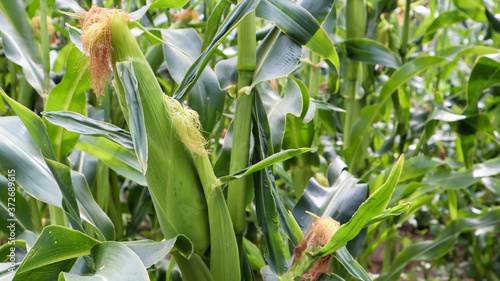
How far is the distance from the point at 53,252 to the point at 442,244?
1020 millimetres

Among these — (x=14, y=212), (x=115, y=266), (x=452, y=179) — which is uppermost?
(x=115, y=266)

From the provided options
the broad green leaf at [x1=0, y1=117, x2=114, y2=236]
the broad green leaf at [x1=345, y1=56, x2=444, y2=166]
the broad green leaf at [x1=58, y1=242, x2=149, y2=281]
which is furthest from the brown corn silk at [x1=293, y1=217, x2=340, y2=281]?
the broad green leaf at [x1=345, y1=56, x2=444, y2=166]

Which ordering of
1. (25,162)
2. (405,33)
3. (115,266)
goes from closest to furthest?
(115,266), (25,162), (405,33)

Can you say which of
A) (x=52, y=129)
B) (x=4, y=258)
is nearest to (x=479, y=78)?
(x=52, y=129)

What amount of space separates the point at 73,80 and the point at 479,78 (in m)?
0.87

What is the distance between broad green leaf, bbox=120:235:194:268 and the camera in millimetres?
514

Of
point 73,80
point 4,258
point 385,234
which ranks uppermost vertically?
point 73,80

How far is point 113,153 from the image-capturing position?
80 cm

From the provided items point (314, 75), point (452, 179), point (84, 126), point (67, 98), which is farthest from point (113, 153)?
point (452, 179)

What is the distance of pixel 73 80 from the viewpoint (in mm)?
743

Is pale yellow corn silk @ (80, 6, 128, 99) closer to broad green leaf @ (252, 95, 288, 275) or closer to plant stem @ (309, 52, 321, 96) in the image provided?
broad green leaf @ (252, 95, 288, 275)

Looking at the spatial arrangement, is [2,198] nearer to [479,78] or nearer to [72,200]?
[72,200]

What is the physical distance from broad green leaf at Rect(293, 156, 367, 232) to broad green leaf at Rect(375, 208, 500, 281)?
0.47m

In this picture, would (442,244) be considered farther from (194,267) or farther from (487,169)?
(194,267)
